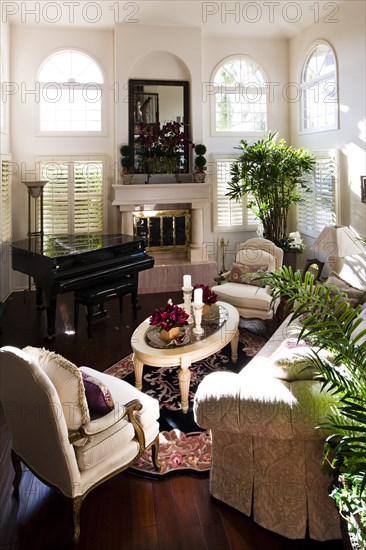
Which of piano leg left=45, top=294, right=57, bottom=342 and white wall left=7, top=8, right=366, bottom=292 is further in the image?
white wall left=7, top=8, right=366, bottom=292

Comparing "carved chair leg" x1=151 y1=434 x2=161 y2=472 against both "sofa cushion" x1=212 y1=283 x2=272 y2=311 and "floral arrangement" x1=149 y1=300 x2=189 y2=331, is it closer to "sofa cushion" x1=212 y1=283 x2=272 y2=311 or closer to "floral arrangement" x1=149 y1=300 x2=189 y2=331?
"floral arrangement" x1=149 y1=300 x2=189 y2=331

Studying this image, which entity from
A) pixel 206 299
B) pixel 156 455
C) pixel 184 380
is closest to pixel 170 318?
pixel 184 380

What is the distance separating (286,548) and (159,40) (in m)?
7.28

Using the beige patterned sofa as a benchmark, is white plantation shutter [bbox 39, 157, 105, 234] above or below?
above

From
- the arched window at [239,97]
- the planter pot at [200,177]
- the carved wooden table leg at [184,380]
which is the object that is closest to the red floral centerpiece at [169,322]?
the carved wooden table leg at [184,380]

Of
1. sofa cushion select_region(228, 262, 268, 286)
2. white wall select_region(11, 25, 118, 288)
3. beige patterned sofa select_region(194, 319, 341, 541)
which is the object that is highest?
white wall select_region(11, 25, 118, 288)

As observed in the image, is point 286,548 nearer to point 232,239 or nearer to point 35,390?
point 35,390

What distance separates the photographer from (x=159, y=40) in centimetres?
723

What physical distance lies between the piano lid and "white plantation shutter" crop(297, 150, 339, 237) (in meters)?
2.91

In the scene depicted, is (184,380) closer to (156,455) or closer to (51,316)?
(156,455)

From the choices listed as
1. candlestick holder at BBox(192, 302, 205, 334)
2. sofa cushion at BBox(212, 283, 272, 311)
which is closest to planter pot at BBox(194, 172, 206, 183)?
sofa cushion at BBox(212, 283, 272, 311)

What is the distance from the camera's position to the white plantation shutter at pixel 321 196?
6.54 metres

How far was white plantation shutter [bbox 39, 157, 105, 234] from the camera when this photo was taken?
7301 mm

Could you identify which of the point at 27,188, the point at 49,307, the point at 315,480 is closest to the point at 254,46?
the point at 27,188
